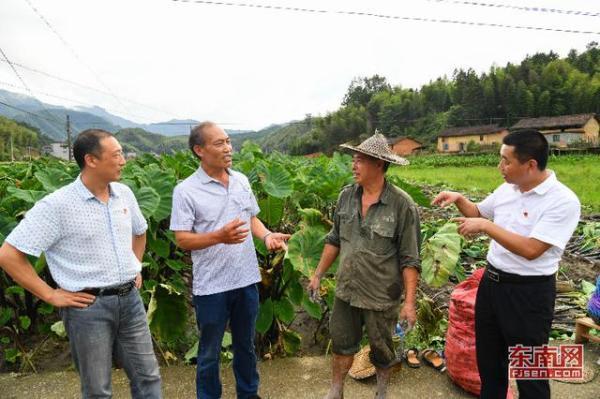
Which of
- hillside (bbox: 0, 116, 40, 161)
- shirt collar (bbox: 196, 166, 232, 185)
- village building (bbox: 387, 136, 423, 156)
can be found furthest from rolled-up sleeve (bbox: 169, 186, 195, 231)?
hillside (bbox: 0, 116, 40, 161)

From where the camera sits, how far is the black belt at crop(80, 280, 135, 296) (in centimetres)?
231

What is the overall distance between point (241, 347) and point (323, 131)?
70.6 meters

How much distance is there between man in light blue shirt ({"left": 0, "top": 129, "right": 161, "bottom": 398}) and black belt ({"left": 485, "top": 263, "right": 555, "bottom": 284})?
2041 millimetres

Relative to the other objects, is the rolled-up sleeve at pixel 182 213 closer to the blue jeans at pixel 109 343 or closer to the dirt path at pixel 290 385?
the blue jeans at pixel 109 343

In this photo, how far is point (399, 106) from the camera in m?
73.5

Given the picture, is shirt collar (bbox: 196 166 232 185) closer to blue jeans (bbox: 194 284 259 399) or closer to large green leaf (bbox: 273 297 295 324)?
blue jeans (bbox: 194 284 259 399)

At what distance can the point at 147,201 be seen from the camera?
343 cm

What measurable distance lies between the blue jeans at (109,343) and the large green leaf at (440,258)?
2.01m

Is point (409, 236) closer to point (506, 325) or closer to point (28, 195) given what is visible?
point (506, 325)

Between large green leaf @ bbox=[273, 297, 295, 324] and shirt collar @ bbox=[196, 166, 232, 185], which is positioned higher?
shirt collar @ bbox=[196, 166, 232, 185]

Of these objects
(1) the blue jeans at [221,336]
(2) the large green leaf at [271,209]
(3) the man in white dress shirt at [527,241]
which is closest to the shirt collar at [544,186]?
(3) the man in white dress shirt at [527,241]

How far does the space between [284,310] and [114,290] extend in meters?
1.69

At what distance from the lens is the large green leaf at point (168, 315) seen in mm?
3506

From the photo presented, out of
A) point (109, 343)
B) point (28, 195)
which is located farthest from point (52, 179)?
point (109, 343)
